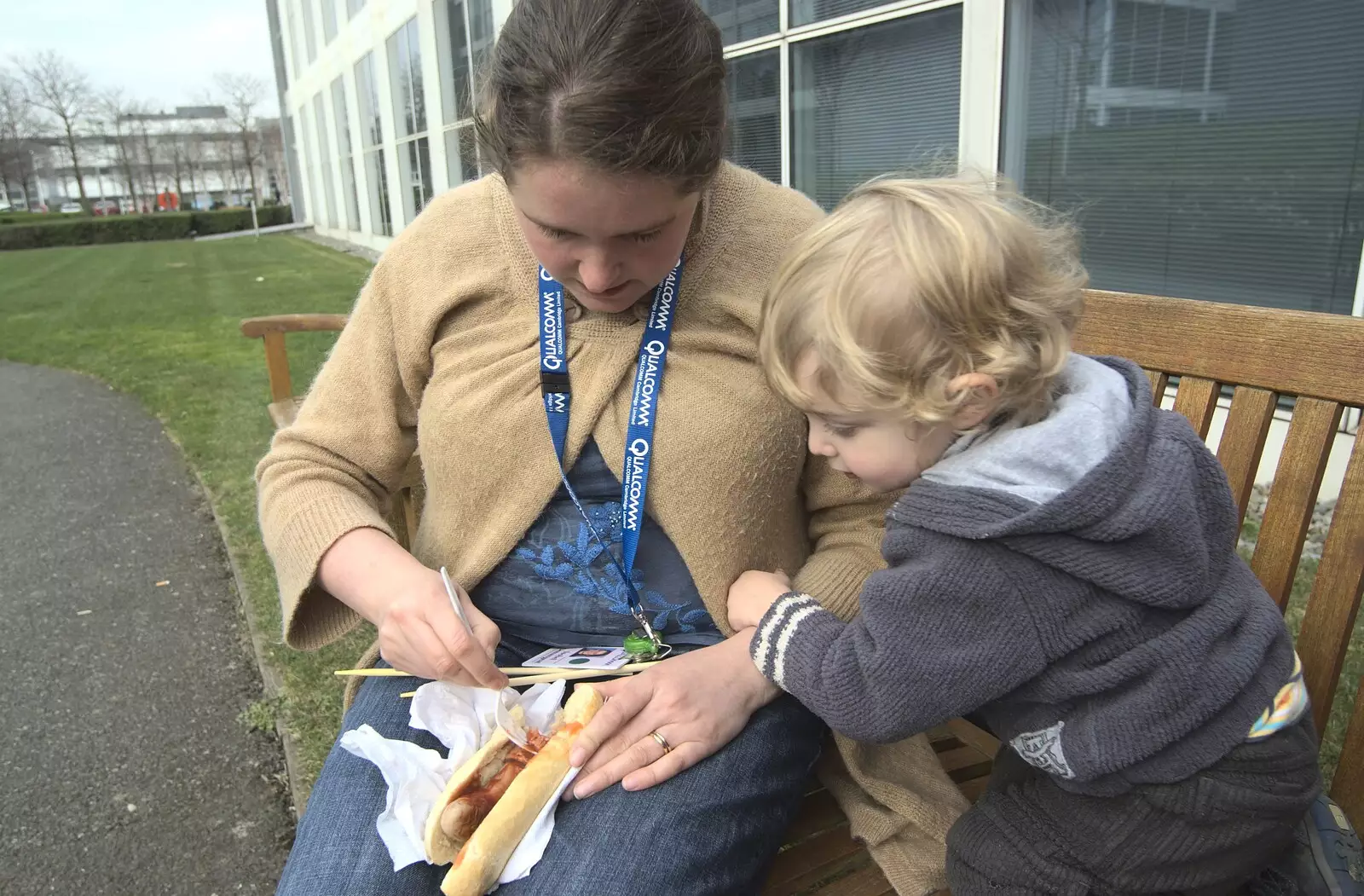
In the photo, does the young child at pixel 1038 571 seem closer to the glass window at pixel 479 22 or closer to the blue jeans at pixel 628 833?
the blue jeans at pixel 628 833

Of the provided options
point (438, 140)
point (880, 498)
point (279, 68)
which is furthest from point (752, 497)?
point (279, 68)

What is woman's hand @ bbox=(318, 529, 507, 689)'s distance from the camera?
1.51 m

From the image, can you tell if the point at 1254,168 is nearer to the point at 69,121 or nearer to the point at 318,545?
the point at 318,545

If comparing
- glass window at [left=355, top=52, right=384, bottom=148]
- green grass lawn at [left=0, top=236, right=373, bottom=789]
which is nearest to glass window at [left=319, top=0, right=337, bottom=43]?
glass window at [left=355, top=52, right=384, bottom=148]

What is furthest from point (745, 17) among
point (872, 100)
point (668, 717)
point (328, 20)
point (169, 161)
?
point (169, 161)

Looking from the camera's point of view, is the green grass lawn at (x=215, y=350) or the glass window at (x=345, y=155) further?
the glass window at (x=345, y=155)

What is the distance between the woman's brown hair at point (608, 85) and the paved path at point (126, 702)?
6.99 ft

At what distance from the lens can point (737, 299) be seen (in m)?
1.71

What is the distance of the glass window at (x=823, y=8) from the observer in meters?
5.62

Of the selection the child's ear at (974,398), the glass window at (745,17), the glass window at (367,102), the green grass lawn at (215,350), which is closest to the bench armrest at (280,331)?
the green grass lawn at (215,350)

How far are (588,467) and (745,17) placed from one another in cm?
584

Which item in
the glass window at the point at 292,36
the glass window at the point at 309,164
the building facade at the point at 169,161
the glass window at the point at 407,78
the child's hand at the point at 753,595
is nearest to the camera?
the child's hand at the point at 753,595

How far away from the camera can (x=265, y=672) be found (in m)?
3.58

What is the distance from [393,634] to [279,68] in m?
44.2
